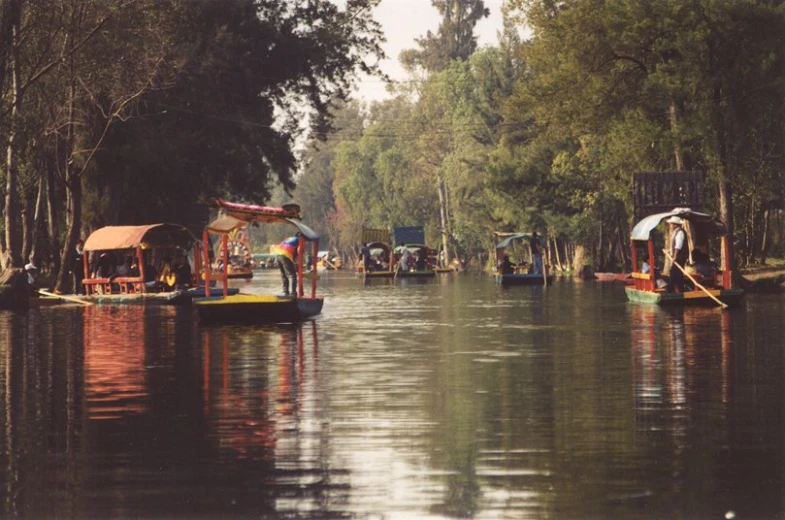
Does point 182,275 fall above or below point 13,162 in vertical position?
below

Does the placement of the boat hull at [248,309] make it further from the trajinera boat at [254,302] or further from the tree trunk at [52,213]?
the tree trunk at [52,213]

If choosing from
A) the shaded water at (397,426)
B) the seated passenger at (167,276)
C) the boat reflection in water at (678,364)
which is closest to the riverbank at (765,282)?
the boat reflection in water at (678,364)

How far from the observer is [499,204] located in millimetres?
97812

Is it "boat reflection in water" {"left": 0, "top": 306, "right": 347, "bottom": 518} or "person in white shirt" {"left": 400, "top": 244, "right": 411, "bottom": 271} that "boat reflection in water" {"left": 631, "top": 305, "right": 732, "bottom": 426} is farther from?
"person in white shirt" {"left": 400, "top": 244, "right": 411, "bottom": 271}

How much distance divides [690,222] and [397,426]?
32.1 metres

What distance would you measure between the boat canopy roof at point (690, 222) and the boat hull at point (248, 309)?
39.7ft

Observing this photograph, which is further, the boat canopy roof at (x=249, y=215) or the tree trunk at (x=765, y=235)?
the tree trunk at (x=765, y=235)

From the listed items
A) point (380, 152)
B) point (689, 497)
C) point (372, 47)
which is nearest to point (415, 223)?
point (380, 152)

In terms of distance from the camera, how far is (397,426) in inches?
571

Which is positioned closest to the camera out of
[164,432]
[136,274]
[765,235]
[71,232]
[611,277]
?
[164,432]

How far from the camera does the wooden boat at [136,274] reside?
156 ft

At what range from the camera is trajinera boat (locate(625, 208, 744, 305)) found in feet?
132

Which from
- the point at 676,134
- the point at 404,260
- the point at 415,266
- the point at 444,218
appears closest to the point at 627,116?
the point at 676,134

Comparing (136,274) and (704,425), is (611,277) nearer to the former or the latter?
(136,274)
